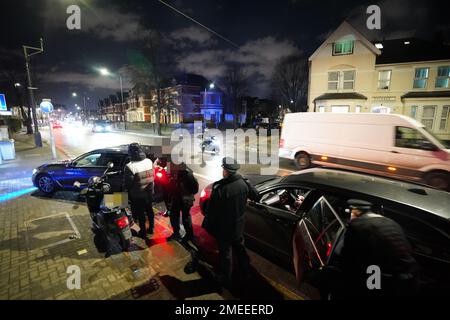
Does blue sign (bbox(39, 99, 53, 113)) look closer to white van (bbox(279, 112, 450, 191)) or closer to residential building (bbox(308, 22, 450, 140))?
white van (bbox(279, 112, 450, 191))

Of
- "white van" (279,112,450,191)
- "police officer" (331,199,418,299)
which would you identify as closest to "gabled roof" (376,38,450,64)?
"white van" (279,112,450,191)

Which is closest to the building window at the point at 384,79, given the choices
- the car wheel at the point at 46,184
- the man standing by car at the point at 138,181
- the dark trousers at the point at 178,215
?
the dark trousers at the point at 178,215

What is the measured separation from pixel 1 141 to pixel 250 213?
1584 centimetres

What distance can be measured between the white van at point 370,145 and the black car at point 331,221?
5480 millimetres

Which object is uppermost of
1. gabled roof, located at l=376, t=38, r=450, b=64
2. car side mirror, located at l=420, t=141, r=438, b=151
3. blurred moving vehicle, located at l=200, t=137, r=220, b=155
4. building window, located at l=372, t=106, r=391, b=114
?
gabled roof, located at l=376, t=38, r=450, b=64

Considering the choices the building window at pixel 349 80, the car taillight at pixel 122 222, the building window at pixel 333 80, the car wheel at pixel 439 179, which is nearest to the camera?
the car taillight at pixel 122 222

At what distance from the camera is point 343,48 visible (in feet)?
70.8

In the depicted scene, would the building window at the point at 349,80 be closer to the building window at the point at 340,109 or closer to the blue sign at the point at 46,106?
the building window at the point at 340,109

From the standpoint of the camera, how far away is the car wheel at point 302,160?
1079cm

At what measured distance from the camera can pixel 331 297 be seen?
262 cm

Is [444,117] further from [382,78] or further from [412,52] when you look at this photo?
[412,52]

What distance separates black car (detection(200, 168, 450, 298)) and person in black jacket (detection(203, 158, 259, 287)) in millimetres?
766

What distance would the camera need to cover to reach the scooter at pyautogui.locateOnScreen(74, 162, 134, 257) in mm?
4246
